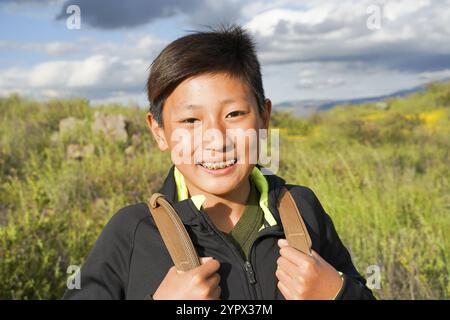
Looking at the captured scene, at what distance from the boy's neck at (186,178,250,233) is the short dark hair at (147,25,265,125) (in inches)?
10.8

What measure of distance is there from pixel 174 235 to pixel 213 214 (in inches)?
10.4

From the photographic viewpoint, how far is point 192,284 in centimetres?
158

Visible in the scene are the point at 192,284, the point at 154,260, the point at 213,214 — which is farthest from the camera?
the point at 213,214

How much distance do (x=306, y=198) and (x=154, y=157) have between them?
5.94 meters

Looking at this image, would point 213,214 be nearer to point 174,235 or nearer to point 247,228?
point 247,228

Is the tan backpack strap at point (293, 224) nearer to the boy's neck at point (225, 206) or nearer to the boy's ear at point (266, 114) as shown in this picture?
the boy's neck at point (225, 206)

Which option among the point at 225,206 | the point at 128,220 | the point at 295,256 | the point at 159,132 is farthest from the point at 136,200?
the point at 295,256

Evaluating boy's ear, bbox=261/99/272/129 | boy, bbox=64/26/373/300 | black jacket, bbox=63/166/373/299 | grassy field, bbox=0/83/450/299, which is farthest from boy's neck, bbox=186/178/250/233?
grassy field, bbox=0/83/450/299

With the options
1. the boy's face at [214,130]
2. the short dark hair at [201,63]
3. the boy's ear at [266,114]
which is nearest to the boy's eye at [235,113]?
the boy's face at [214,130]

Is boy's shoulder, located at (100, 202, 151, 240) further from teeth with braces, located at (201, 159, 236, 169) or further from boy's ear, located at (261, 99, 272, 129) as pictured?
boy's ear, located at (261, 99, 272, 129)

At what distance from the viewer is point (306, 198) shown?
202cm

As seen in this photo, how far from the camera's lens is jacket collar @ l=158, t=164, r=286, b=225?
177cm

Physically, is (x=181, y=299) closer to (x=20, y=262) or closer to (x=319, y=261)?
(x=319, y=261)

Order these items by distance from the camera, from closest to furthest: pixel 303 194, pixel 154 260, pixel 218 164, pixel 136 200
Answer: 1. pixel 154 260
2. pixel 218 164
3. pixel 303 194
4. pixel 136 200
